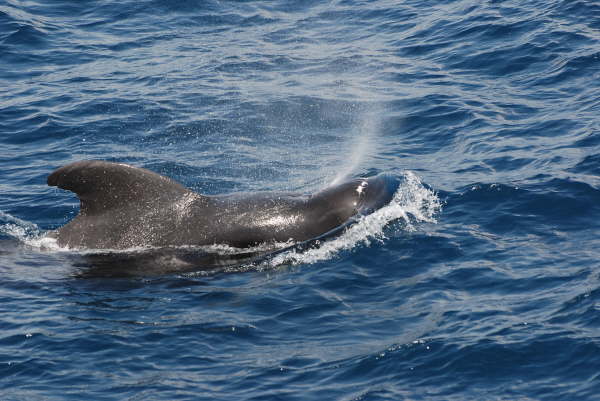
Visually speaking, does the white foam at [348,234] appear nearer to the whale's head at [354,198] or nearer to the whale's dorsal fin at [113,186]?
the whale's head at [354,198]

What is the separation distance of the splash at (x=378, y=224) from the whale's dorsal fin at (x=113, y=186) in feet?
6.79

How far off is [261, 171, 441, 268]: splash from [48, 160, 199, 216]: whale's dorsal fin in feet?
6.79

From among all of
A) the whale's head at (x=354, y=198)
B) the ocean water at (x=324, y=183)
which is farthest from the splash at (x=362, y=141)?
the whale's head at (x=354, y=198)

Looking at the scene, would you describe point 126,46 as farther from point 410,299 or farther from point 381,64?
point 410,299

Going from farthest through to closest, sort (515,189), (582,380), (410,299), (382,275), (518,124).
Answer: (518,124) < (515,189) < (382,275) < (410,299) < (582,380)

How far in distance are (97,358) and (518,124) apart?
11907 mm

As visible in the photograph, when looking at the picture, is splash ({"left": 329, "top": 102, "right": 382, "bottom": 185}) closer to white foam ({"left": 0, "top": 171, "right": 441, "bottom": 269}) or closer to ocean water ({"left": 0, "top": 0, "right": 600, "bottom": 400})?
ocean water ({"left": 0, "top": 0, "right": 600, "bottom": 400})

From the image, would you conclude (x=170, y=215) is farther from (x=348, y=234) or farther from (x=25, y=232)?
(x=25, y=232)

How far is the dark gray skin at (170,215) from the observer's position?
47.8ft

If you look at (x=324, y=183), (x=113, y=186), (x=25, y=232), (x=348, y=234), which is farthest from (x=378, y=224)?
(x=25, y=232)

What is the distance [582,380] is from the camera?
34.1 ft

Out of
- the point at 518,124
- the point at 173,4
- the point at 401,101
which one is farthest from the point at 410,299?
the point at 173,4

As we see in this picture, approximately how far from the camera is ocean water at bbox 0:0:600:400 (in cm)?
1114

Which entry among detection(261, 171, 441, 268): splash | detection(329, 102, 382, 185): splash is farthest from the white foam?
detection(329, 102, 382, 185): splash
